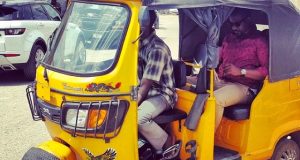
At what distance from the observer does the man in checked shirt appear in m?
4.25

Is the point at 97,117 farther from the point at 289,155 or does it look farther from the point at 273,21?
the point at 289,155

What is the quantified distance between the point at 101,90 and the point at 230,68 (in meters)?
1.68

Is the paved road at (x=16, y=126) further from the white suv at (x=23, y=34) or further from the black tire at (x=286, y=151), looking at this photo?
the black tire at (x=286, y=151)

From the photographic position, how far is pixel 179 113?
4.53m

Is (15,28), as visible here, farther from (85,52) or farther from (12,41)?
(85,52)

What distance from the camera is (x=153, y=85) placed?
4.43 m

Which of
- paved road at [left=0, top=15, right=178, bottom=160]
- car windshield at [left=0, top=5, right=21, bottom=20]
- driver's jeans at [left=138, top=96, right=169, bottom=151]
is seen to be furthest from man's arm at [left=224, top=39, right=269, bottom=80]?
car windshield at [left=0, top=5, right=21, bottom=20]

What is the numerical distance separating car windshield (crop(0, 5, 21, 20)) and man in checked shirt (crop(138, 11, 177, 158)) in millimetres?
6432

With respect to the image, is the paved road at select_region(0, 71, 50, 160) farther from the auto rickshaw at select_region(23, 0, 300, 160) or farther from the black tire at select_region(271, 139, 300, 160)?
the black tire at select_region(271, 139, 300, 160)

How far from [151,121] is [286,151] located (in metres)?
1.77

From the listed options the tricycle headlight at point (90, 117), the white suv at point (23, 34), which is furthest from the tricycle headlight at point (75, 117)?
the white suv at point (23, 34)

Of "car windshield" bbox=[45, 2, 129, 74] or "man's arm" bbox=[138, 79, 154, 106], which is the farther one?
"man's arm" bbox=[138, 79, 154, 106]

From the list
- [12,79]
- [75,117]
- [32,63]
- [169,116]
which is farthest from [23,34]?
[75,117]

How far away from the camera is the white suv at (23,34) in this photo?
9.89 meters
